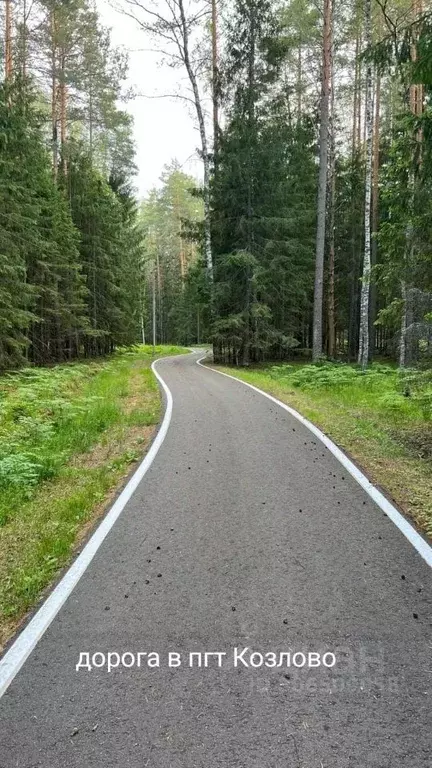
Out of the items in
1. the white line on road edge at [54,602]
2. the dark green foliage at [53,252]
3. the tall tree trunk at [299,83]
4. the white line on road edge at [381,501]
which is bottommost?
the white line on road edge at [54,602]

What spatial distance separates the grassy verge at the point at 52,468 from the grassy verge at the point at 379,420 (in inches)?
133

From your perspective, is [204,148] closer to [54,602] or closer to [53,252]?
[53,252]

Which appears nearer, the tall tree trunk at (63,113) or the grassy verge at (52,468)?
the grassy verge at (52,468)

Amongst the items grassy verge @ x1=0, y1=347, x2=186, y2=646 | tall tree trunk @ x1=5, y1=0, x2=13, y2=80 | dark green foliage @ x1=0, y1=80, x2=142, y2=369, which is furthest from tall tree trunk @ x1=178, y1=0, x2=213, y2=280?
grassy verge @ x1=0, y1=347, x2=186, y2=646

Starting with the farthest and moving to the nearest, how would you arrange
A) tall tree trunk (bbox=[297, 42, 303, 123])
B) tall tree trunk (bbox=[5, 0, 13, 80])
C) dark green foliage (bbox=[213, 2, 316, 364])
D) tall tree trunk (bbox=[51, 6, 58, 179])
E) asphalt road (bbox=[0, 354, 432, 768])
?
tall tree trunk (bbox=[297, 42, 303, 123]) < dark green foliage (bbox=[213, 2, 316, 364]) < tall tree trunk (bbox=[51, 6, 58, 179]) < tall tree trunk (bbox=[5, 0, 13, 80]) < asphalt road (bbox=[0, 354, 432, 768])

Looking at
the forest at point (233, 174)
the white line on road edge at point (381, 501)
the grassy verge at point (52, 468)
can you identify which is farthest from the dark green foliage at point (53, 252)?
the white line on road edge at point (381, 501)

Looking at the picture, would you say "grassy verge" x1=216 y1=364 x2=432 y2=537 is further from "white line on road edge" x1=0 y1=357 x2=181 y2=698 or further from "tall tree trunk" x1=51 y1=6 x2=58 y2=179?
"tall tree trunk" x1=51 y1=6 x2=58 y2=179

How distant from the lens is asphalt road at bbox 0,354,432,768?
2.20 metres

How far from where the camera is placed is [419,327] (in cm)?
837

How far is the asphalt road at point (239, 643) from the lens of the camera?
2.20m

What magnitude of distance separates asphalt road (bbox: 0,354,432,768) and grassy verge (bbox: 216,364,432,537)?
0.86 meters

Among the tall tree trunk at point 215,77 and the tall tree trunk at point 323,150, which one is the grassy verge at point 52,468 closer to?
the tall tree trunk at point 323,150

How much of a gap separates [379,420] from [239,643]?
7.96m

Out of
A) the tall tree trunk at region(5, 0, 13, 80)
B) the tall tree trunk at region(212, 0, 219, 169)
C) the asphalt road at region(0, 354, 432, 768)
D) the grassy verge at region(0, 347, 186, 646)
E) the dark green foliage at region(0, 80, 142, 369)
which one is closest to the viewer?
the asphalt road at region(0, 354, 432, 768)
